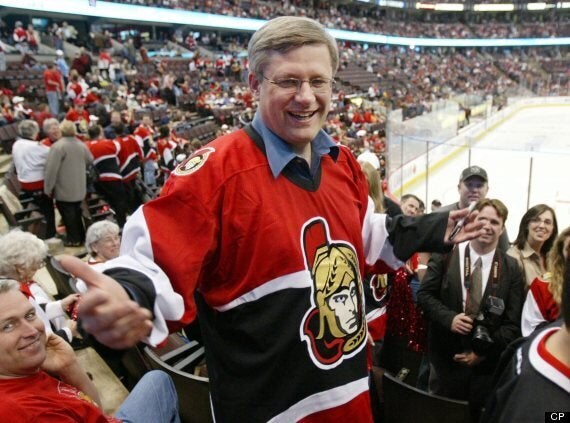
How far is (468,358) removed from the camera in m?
2.24

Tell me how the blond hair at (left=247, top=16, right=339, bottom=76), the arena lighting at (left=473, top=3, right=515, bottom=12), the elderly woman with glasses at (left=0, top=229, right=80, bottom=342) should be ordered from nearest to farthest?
the blond hair at (left=247, top=16, right=339, bottom=76), the elderly woman with glasses at (left=0, top=229, right=80, bottom=342), the arena lighting at (left=473, top=3, right=515, bottom=12)

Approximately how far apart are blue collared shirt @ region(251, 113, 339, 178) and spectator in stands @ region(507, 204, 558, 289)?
173 cm

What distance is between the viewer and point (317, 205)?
1.16 meters

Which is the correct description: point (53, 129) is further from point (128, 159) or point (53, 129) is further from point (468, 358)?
point (468, 358)

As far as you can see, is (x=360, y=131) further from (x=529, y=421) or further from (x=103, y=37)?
(x=529, y=421)

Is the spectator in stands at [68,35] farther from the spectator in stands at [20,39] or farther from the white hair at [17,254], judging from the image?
the white hair at [17,254]

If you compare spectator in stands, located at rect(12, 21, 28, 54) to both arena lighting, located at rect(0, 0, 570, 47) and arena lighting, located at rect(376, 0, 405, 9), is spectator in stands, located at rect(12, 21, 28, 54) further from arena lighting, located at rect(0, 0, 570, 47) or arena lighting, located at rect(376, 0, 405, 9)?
arena lighting, located at rect(376, 0, 405, 9)

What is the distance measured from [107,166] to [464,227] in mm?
4921

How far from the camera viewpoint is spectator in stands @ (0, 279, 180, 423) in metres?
1.42

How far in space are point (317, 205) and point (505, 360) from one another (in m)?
0.58

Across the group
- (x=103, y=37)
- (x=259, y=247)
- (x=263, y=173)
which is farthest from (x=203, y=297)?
(x=103, y=37)

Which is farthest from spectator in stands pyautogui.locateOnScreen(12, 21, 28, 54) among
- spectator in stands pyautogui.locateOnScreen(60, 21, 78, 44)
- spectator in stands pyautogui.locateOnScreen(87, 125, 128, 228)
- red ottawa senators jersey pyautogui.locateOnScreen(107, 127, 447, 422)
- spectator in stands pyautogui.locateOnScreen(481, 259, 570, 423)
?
spectator in stands pyautogui.locateOnScreen(481, 259, 570, 423)

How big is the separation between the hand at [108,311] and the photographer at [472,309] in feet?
5.47

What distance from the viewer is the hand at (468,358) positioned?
223 centimetres
